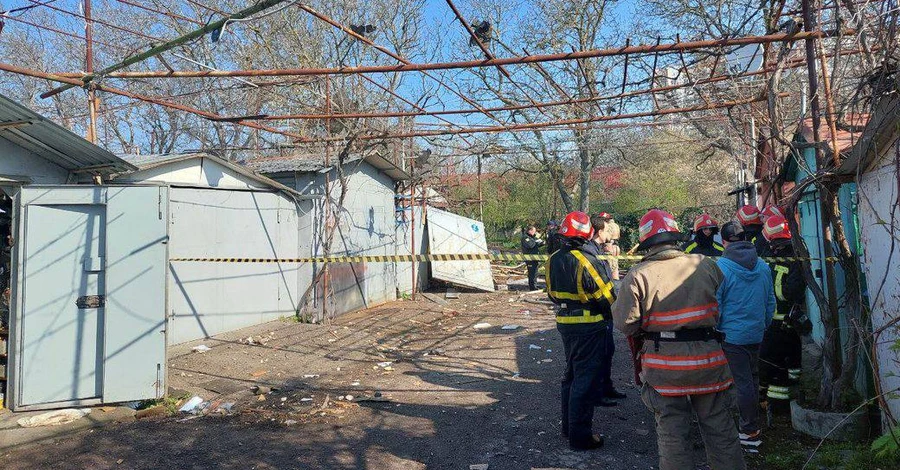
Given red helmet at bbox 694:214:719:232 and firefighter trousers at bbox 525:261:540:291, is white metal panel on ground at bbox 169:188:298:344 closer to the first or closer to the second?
firefighter trousers at bbox 525:261:540:291

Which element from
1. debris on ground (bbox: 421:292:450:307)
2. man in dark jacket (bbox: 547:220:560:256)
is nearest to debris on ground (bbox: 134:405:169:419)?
man in dark jacket (bbox: 547:220:560:256)

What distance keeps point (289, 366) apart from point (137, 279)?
8.12ft

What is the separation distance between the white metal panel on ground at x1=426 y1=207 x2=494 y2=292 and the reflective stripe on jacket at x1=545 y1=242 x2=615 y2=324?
421 inches

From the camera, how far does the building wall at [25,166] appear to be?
21.6 feet

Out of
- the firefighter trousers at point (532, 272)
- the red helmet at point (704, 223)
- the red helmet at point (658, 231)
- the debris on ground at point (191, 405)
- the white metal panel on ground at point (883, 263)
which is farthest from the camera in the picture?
the firefighter trousers at point (532, 272)

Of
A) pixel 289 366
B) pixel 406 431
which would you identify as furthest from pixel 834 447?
pixel 289 366

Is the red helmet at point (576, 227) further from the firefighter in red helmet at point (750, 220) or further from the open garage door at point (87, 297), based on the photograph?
the open garage door at point (87, 297)

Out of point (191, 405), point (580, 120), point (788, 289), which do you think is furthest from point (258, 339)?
point (788, 289)

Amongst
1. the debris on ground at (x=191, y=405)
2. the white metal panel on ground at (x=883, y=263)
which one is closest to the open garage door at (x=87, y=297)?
the debris on ground at (x=191, y=405)

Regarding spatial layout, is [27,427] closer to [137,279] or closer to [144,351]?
[144,351]

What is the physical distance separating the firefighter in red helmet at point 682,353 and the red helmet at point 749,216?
251 cm

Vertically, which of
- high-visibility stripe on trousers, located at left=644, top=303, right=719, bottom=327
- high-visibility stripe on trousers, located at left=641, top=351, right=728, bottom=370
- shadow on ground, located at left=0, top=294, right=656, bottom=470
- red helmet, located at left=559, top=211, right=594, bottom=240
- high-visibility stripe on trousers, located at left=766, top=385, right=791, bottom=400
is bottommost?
shadow on ground, located at left=0, top=294, right=656, bottom=470

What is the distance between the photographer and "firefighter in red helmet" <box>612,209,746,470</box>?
3.35 m

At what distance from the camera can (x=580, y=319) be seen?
15.1 feet
